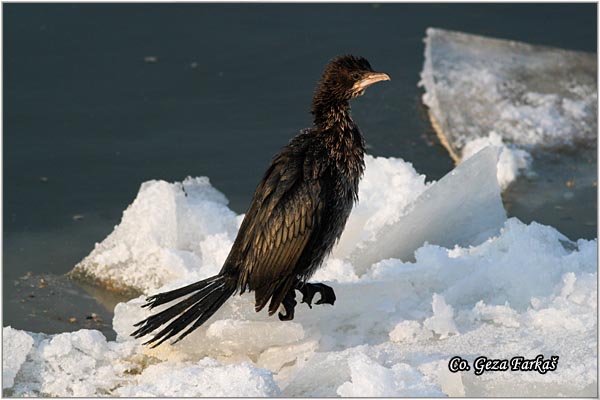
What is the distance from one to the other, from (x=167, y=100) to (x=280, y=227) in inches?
124

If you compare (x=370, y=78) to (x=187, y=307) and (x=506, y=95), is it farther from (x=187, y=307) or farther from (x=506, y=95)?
(x=506, y=95)

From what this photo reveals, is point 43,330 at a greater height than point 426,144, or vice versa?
point 426,144

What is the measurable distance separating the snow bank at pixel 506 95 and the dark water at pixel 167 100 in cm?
16

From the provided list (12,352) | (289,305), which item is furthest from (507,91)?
(12,352)

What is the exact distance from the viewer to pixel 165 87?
746 centimetres

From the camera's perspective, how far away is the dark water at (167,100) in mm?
5895

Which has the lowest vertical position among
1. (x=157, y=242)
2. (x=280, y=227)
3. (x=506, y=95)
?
(x=157, y=242)

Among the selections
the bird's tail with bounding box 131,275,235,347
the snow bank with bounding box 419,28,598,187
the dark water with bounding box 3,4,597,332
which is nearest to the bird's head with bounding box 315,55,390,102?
the bird's tail with bounding box 131,275,235,347

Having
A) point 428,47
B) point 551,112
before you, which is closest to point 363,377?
point 551,112

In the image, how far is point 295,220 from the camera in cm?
435

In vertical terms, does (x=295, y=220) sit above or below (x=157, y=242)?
above

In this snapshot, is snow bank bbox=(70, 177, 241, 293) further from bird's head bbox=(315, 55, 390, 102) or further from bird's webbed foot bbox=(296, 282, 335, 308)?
bird's head bbox=(315, 55, 390, 102)

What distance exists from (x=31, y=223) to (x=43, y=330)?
44.7 inches

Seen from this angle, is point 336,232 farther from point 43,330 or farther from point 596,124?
point 596,124
